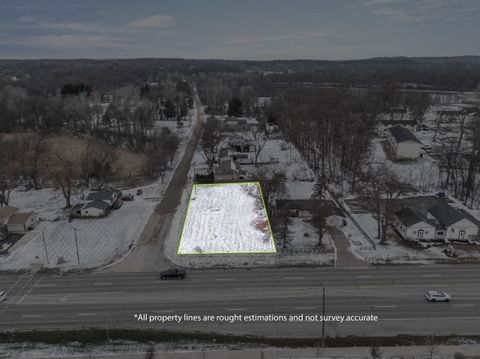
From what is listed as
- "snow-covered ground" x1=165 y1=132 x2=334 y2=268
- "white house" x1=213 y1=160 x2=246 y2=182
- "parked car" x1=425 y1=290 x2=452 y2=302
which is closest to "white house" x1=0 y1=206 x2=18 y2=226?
"snow-covered ground" x1=165 y1=132 x2=334 y2=268

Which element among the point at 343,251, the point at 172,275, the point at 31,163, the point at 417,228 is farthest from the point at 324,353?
the point at 31,163

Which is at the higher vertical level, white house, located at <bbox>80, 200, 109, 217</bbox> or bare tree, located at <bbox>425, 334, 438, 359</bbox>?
white house, located at <bbox>80, 200, 109, 217</bbox>

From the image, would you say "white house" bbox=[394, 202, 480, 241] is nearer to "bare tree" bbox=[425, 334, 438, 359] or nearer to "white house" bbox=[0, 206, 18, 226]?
"bare tree" bbox=[425, 334, 438, 359]

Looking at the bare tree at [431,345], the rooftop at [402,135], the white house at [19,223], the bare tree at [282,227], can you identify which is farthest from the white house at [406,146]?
the white house at [19,223]

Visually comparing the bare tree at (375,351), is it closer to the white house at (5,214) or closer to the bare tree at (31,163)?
the white house at (5,214)

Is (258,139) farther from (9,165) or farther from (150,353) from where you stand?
(150,353)

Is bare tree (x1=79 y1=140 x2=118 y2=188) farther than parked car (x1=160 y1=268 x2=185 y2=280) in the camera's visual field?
Yes

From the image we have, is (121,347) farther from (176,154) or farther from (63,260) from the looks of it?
(176,154)
